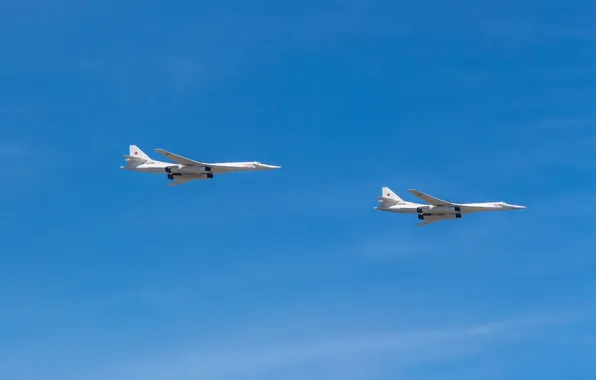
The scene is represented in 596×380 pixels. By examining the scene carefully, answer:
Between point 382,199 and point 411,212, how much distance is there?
624 cm

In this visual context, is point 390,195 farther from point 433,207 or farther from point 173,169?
point 173,169

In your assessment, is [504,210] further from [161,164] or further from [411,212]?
[161,164]

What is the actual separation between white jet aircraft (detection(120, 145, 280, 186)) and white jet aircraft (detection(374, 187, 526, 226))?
2384 centimetres

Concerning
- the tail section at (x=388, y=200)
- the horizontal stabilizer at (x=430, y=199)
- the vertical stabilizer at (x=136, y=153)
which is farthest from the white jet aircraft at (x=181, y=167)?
the horizontal stabilizer at (x=430, y=199)

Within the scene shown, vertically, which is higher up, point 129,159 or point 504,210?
point 129,159

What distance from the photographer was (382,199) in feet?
562

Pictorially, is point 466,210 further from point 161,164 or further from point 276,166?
point 161,164

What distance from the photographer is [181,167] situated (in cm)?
16138

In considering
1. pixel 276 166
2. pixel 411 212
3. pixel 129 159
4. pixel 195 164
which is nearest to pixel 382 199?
pixel 411 212

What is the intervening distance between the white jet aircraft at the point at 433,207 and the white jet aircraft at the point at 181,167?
2384cm

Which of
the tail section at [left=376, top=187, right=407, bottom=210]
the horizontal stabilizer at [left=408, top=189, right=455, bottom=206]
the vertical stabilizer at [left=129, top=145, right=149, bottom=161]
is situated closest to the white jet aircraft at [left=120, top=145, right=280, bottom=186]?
the vertical stabilizer at [left=129, top=145, right=149, bottom=161]

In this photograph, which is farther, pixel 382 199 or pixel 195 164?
pixel 382 199

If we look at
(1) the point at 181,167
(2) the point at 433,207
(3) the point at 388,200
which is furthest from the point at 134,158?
(2) the point at 433,207

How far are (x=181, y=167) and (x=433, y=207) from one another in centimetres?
4837
